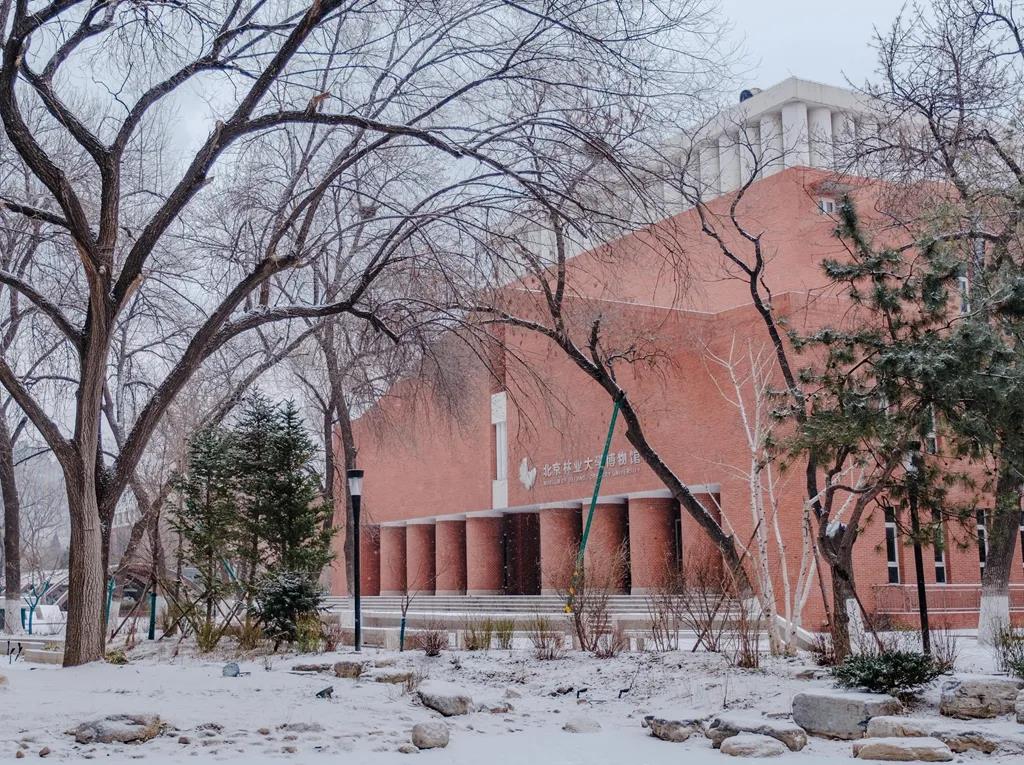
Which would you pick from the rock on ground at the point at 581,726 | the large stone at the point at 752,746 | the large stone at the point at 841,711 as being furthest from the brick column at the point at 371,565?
the large stone at the point at 752,746

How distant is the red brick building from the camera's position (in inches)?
1058

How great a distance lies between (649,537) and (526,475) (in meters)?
6.78

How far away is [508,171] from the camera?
39.5ft

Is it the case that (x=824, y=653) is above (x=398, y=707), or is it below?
above

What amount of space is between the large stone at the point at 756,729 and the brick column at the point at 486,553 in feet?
106

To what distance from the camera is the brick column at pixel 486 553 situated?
4309 centimetres

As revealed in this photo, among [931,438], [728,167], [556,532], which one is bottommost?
[556,532]

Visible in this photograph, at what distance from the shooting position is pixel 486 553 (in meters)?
43.4

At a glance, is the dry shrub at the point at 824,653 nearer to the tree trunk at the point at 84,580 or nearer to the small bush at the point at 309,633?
the small bush at the point at 309,633

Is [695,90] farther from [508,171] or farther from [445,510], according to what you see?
[445,510]

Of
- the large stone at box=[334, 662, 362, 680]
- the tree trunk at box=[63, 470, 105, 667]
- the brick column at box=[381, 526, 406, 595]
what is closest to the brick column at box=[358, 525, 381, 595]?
the brick column at box=[381, 526, 406, 595]

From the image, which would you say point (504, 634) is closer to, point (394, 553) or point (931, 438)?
point (931, 438)

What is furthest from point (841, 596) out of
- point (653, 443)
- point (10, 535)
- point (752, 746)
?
point (10, 535)

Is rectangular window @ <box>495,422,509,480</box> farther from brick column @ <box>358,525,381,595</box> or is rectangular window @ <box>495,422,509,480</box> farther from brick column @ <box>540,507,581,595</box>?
brick column @ <box>358,525,381,595</box>
